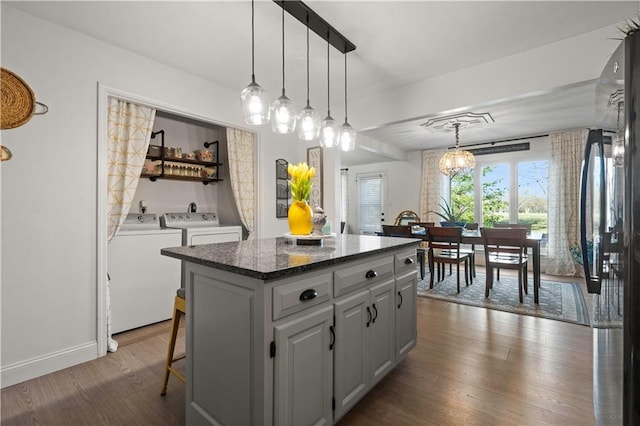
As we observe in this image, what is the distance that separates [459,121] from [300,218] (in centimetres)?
369

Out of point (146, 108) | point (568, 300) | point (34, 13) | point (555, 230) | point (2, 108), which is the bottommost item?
point (568, 300)

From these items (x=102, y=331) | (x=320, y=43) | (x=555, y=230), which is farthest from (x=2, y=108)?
(x=555, y=230)

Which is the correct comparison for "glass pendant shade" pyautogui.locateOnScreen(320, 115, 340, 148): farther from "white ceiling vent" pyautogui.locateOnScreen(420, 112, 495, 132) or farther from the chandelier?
the chandelier

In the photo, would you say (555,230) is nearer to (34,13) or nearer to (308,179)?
(308,179)

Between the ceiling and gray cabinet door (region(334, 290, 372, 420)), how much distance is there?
6.53ft

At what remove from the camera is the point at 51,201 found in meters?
2.23

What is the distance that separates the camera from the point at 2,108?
195 cm

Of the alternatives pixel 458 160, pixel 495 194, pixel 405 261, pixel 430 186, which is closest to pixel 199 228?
pixel 405 261

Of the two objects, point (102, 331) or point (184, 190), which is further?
point (184, 190)

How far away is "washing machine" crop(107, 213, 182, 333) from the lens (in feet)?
8.95

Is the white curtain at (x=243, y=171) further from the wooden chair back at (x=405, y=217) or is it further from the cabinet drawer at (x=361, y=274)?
the wooden chair back at (x=405, y=217)

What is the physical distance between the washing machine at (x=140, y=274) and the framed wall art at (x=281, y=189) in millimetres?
1362

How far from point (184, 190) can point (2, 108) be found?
1.93 metres

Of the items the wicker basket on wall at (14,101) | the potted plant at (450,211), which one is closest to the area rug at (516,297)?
the potted plant at (450,211)
